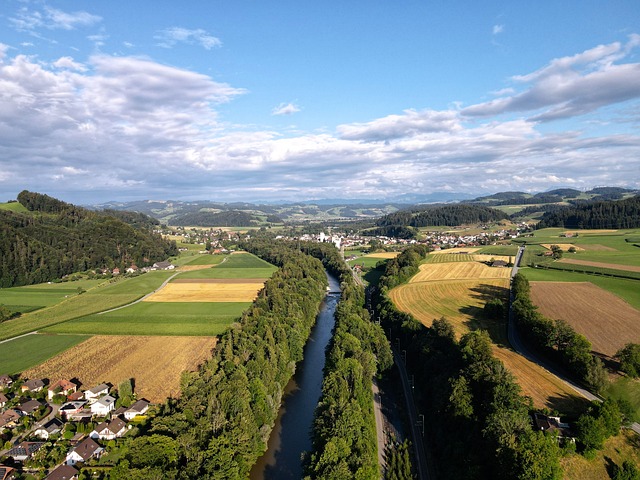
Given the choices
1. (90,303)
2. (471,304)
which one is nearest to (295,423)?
(471,304)

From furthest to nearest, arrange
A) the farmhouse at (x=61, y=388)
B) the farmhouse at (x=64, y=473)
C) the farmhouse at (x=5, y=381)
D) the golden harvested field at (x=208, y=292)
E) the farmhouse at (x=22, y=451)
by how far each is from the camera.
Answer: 1. the golden harvested field at (x=208, y=292)
2. the farmhouse at (x=5, y=381)
3. the farmhouse at (x=61, y=388)
4. the farmhouse at (x=22, y=451)
5. the farmhouse at (x=64, y=473)

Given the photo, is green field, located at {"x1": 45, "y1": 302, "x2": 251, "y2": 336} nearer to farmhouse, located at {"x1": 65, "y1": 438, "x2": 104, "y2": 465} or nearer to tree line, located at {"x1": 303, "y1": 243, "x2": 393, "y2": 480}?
tree line, located at {"x1": 303, "y1": 243, "x2": 393, "y2": 480}

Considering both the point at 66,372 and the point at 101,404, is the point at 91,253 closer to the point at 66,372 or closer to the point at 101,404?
the point at 66,372

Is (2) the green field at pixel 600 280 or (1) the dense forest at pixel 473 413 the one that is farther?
(2) the green field at pixel 600 280

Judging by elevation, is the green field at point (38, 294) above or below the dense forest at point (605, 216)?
below

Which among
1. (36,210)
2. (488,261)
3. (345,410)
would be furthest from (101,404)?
(36,210)

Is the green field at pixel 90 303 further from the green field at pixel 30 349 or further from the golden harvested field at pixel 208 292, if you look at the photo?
the golden harvested field at pixel 208 292

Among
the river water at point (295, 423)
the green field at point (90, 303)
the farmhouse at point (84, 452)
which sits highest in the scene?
the green field at point (90, 303)

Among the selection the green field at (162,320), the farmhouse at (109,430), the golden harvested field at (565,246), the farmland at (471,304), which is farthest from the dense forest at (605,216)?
the farmhouse at (109,430)
